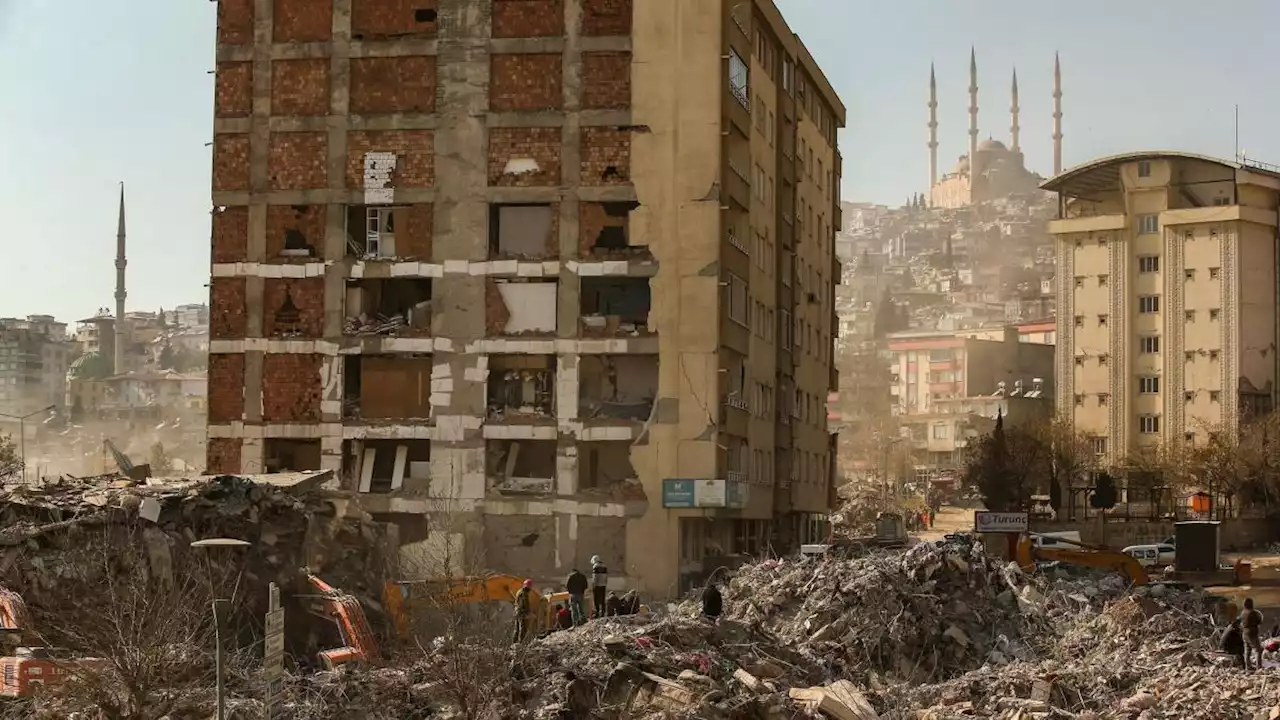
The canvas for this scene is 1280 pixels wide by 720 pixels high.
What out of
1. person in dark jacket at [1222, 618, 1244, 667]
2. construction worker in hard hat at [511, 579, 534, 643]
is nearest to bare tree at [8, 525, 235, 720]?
construction worker in hard hat at [511, 579, 534, 643]

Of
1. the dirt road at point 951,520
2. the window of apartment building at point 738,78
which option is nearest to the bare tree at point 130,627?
the window of apartment building at point 738,78

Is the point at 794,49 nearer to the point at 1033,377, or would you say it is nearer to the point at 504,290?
the point at 504,290

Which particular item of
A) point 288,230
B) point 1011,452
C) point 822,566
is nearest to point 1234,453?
point 1011,452

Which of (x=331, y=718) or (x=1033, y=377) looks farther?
(x=1033, y=377)

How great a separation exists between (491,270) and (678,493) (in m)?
8.79

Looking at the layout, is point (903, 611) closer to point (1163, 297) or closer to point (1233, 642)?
point (1233, 642)

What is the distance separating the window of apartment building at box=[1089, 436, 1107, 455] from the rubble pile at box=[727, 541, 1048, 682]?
89431 millimetres

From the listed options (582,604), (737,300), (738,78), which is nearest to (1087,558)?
(582,604)

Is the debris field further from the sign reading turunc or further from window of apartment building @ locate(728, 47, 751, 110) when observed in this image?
window of apartment building @ locate(728, 47, 751, 110)

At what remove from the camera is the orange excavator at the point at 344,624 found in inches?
1337

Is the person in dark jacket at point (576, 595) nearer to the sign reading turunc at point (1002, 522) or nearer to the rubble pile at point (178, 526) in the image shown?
the rubble pile at point (178, 526)

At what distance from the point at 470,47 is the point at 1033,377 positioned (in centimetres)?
12908

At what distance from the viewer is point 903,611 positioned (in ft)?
128

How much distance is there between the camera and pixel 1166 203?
12531 cm
